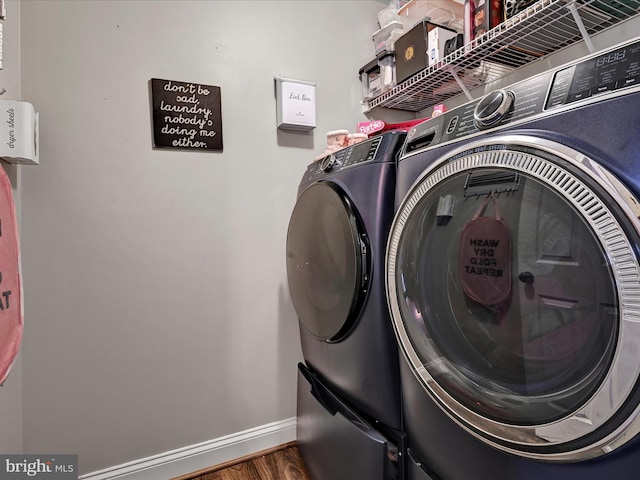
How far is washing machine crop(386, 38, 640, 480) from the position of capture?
46 cm

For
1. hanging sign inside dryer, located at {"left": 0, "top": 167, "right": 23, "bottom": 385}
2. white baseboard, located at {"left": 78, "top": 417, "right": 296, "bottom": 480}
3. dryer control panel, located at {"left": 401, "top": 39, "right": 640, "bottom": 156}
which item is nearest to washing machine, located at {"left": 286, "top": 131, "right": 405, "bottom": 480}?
dryer control panel, located at {"left": 401, "top": 39, "right": 640, "bottom": 156}

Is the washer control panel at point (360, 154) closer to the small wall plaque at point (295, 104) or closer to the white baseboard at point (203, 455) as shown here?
the small wall plaque at point (295, 104)

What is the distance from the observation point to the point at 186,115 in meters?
1.43

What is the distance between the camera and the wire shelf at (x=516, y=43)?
3.33 feet

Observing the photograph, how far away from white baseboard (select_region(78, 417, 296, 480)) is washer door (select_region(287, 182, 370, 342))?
0.71m

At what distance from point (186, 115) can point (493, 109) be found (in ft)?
4.01

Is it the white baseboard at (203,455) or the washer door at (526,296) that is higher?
the washer door at (526,296)

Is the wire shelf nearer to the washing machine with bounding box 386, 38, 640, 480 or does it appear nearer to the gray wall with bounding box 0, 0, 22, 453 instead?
the washing machine with bounding box 386, 38, 640, 480

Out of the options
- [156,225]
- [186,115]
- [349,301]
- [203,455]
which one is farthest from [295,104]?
[203,455]

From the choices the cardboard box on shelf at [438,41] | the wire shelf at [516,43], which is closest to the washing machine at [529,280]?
the wire shelf at [516,43]

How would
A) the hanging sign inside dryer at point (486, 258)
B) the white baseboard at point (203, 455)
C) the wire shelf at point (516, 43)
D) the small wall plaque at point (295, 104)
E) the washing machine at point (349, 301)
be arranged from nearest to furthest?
1. the hanging sign inside dryer at point (486, 258)
2. the washing machine at point (349, 301)
3. the wire shelf at point (516, 43)
4. the white baseboard at point (203, 455)
5. the small wall plaque at point (295, 104)

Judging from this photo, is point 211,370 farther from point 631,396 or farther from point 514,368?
point 631,396

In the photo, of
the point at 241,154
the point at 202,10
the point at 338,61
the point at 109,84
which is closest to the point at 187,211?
the point at 241,154

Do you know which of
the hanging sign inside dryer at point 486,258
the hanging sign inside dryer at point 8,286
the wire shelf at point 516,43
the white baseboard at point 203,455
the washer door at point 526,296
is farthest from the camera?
the white baseboard at point 203,455
